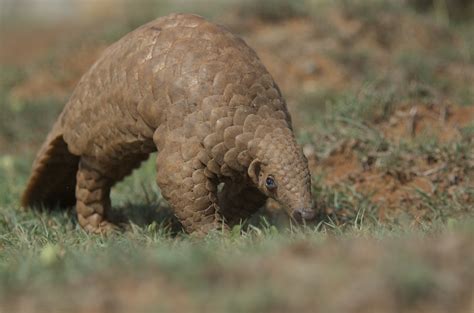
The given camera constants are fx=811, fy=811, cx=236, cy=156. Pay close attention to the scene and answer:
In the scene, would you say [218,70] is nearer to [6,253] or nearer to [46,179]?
[6,253]

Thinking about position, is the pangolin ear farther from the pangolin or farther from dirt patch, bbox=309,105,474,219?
Result: dirt patch, bbox=309,105,474,219

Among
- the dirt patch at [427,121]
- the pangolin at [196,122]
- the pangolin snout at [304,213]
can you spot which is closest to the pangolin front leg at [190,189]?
the pangolin at [196,122]

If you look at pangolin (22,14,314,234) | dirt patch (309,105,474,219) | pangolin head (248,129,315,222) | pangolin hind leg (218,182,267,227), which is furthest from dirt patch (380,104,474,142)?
pangolin head (248,129,315,222)

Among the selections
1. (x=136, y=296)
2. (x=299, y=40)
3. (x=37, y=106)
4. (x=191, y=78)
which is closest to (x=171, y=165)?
(x=191, y=78)

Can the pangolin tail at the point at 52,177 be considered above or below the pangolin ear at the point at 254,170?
below

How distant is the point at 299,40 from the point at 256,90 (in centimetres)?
603

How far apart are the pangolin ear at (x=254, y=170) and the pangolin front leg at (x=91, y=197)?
1.37 metres

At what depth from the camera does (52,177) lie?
19.9ft

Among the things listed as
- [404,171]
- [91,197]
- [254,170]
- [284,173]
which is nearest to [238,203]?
[254,170]

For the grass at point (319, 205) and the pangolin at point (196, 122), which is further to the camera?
the pangolin at point (196, 122)

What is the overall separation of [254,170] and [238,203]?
1.94 feet

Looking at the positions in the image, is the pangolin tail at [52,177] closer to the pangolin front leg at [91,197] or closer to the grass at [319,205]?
the grass at [319,205]

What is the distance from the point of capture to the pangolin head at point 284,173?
444 centimetres

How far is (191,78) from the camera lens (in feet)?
15.3
